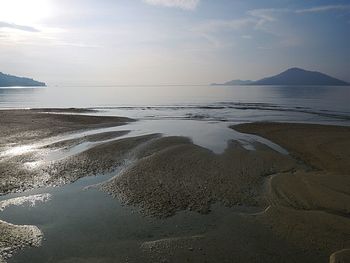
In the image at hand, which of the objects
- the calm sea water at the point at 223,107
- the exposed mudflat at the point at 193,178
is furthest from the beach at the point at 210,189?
the calm sea water at the point at 223,107

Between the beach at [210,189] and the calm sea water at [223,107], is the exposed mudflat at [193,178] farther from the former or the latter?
the calm sea water at [223,107]

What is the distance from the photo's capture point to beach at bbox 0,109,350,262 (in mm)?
7758

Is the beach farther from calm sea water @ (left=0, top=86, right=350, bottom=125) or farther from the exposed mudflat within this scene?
calm sea water @ (left=0, top=86, right=350, bottom=125)

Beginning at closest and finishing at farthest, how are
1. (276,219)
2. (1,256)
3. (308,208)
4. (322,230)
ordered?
(1,256) < (322,230) < (276,219) < (308,208)

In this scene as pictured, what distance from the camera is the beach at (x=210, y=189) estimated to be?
7.76 meters

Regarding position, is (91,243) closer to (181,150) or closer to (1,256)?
(1,256)

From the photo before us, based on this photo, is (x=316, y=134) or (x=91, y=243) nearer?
(x=91, y=243)

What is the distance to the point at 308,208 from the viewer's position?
33.8ft

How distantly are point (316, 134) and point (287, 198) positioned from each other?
1681 cm

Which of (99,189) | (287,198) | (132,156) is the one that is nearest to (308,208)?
(287,198)

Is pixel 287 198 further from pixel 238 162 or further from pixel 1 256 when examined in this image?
pixel 1 256

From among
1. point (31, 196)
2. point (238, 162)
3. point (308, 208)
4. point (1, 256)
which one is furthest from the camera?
point (238, 162)

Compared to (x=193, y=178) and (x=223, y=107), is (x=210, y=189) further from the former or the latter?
(x=223, y=107)

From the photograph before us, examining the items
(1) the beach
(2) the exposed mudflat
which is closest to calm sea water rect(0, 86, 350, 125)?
(1) the beach
